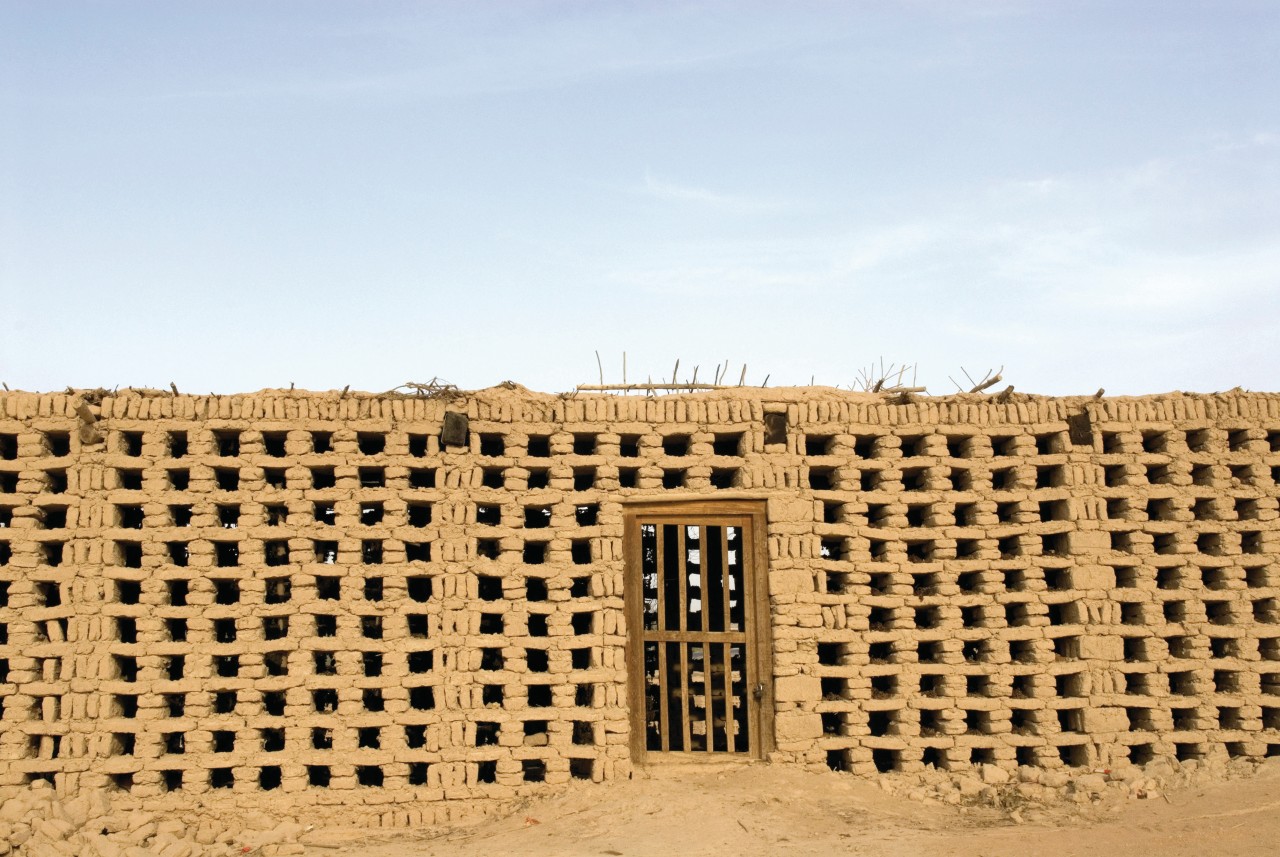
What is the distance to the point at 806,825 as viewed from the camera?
7309mm

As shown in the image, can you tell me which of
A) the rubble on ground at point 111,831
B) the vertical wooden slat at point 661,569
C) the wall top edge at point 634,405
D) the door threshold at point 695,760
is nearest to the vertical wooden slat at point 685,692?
the door threshold at point 695,760

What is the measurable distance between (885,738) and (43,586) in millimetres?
6184

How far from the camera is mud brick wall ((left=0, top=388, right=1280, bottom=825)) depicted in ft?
25.5

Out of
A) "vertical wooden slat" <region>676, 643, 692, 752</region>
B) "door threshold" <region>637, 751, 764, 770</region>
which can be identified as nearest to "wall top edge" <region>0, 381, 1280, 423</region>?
"vertical wooden slat" <region>676, 643, 692, 752</region>

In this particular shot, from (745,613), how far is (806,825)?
1620mm

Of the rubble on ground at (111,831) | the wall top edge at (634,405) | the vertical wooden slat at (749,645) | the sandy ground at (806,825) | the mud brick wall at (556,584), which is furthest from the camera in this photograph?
the vertical wooden slat at (749,645)

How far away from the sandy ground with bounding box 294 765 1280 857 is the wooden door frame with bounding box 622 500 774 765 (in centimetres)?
21

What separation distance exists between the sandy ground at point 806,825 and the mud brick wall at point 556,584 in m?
0.28

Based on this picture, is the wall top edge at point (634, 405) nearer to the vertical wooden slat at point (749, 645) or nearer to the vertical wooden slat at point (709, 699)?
the vertical wooden slat at point (749, 645)

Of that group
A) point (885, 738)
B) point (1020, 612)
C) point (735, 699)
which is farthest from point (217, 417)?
point (1020, 612)

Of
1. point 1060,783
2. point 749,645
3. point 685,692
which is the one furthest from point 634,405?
point 1060,783

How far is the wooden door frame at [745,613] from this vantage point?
26.9 ft

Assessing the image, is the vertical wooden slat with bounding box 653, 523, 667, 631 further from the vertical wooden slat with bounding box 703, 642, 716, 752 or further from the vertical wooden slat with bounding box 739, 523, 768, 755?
the vertical wooden slat with bounding box 739, 523, 768, 755

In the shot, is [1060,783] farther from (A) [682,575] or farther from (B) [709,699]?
→ (A) [682,575]
